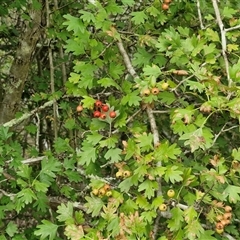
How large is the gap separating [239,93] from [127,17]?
1.62 meters

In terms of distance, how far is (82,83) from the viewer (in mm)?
2246

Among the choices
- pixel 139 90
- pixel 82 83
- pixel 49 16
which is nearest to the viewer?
pixel 139 90

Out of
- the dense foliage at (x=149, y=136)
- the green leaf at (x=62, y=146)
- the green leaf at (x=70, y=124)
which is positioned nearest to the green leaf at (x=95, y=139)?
the dense foliage at (x=149, y=136)

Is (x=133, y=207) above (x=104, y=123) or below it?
below

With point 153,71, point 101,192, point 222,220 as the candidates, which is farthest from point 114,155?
point 222,220

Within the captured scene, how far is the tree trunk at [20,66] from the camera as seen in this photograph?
327 cm

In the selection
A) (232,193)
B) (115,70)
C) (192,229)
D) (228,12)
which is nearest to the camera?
(192,229)

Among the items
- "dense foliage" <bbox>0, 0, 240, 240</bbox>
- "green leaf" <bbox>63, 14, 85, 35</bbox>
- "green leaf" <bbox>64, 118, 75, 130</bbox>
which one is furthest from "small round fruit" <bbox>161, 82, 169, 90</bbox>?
"green leaf" <bbox>64, 118, 75, 130</bbox>

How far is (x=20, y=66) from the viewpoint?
11.0 feet

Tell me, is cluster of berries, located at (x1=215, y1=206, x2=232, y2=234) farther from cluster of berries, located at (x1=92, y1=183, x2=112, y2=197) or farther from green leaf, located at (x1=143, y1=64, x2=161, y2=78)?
green leaf, located at (x1=143, y1=64, x2=161, y2=78)

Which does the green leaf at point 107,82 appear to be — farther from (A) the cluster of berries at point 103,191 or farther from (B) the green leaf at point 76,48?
(A) the cluster of berries at point 103,191

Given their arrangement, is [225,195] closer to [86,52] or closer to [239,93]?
[239,93]

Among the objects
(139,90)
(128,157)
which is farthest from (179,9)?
(128,157)

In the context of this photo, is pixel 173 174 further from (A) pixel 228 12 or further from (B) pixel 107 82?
(A) pixel 228 12
